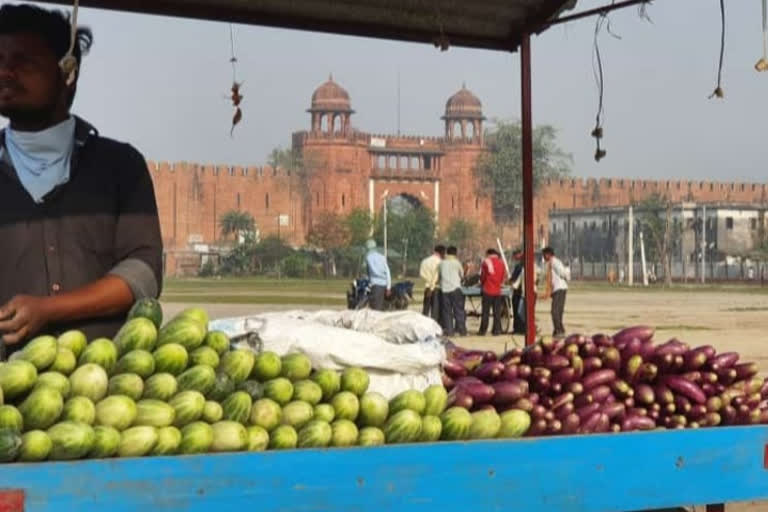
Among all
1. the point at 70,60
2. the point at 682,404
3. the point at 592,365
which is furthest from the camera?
the point at 592,365

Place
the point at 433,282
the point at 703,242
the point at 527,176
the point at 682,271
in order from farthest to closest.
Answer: the point at 682,271 < the point at 703,242 < the point at 433,282 < the point at 527,176

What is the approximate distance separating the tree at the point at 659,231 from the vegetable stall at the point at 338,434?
217ft

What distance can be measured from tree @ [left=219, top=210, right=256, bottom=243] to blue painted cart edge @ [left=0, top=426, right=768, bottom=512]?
243 ft

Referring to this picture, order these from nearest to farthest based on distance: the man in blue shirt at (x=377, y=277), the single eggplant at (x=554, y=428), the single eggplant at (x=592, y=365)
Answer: the single eggplant at (x=554, y=428) → the single eggplant at (x=592, y=365) → the man in blue shirt at (x=377, y=277)

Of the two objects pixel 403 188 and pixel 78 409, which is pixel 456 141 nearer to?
pixel 403 188

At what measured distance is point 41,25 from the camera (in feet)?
11.1

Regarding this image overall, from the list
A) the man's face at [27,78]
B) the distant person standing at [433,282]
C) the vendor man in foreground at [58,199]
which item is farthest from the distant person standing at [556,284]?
the man's face at [27,78]

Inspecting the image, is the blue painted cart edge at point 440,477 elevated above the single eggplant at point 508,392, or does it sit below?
below

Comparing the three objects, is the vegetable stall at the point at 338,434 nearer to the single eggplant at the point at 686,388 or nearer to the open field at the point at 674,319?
Result: the single eggplant at the point at 686,388

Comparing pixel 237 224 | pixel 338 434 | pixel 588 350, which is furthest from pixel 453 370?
pixel 237 224

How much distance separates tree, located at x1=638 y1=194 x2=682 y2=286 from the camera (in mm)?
70125

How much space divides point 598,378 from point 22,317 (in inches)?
76.9

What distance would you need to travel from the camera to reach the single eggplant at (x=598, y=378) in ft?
13.2

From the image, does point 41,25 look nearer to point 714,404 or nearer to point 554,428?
point 554,428
